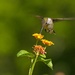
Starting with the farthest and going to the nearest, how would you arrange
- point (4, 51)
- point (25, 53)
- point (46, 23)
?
point (4, 51) < point (46, 23) < point (25, 53)

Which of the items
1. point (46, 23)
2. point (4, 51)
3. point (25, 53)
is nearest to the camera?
point (25, 53)

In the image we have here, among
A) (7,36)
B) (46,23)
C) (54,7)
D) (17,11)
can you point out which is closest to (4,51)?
(7,36)

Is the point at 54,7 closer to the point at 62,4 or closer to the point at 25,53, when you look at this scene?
the point at 62,4

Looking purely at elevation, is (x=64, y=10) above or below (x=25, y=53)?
above

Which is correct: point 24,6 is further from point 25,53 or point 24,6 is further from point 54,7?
point 25,53

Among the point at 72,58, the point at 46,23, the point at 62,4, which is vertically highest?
the point at 62,4

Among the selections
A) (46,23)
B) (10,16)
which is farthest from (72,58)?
(46,23)

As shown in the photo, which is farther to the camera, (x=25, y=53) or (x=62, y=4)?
(x=62, y=4)
